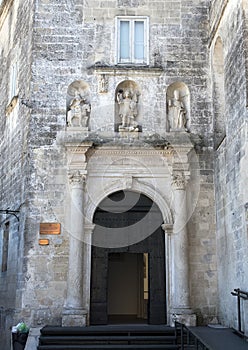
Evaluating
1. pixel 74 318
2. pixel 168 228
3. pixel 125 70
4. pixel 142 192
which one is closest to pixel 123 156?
pixel 142 192

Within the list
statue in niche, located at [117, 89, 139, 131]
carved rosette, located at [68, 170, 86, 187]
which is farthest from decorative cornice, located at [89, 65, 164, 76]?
carved rosette, located at [68, 170, 86, 187]

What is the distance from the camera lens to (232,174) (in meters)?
9.65

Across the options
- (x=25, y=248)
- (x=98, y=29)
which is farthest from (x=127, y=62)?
(x=25, y=248)

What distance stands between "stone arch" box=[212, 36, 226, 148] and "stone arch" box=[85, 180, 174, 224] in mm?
1685

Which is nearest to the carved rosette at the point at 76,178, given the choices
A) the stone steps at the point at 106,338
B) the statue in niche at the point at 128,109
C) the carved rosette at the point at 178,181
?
the statue in niche at the point at 128,109

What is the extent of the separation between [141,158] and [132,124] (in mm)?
772

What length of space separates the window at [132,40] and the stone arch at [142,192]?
9.21 feet

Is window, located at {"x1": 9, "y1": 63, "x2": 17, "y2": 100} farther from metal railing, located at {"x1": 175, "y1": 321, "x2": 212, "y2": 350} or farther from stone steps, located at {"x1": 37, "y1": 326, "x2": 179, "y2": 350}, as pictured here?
metal railing, located at {"x1": 175, "y1": 321, "x2": 212, "y2": 350}

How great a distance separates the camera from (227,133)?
10.0 metres

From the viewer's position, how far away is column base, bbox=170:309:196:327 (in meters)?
9.94

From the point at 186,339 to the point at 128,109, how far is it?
492 cm

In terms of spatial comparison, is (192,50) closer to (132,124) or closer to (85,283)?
(132,124)

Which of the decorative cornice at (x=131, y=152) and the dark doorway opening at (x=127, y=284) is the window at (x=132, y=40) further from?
the dark doorway opening at (x=127, y=284)

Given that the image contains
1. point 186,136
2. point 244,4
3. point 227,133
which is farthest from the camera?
point 186,136
